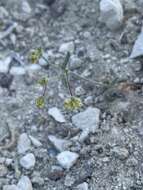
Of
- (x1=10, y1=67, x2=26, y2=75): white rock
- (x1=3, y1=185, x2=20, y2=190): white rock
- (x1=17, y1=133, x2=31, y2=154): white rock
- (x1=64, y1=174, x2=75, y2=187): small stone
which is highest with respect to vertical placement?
(x1=10, y1=67, x2=26, y2=75): white rock

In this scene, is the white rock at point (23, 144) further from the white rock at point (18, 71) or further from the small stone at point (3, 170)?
the white rock at point (18, 71)

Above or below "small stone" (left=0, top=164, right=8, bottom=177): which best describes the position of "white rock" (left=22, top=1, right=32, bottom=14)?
above

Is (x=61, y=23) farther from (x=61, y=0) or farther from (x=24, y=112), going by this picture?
(x=24, y=112)

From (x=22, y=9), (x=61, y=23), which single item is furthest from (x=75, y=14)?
(x=22, y=9)

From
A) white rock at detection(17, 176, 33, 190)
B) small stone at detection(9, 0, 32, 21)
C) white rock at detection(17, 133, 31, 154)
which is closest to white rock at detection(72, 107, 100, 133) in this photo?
white rock at detection(17, 133, 31, 154)

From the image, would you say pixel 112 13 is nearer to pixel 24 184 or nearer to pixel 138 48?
pixel 138 48

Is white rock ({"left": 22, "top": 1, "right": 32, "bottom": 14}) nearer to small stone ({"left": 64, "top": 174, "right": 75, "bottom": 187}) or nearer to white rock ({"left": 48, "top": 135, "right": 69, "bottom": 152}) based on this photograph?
white rock ({"left": 48, "top": 135, "right": 69, "bottom": 152})
